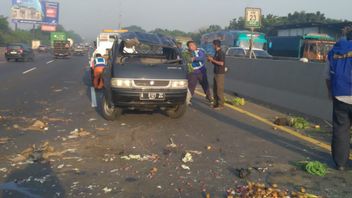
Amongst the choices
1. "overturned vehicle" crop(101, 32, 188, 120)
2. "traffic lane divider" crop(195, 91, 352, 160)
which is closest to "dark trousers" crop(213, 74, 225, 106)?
"traffic lane divider" crop(195, 91, 352, 160)

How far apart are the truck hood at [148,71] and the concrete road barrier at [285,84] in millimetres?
3005

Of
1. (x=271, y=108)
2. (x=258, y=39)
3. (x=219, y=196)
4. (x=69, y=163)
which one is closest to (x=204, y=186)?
(x=219, y=196)

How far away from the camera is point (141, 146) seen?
7.01m

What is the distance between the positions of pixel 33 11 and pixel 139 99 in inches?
3592

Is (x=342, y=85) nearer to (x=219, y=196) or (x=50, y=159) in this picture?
(x=219, y=196)

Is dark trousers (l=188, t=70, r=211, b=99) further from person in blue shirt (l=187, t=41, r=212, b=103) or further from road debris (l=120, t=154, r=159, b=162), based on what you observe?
road debris (l=120, t=154, r=159, b=162)

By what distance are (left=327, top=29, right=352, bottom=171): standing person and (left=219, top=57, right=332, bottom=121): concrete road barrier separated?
306cm

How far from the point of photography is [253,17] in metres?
17.0

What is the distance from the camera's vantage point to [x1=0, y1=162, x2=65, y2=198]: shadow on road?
15.7 ft

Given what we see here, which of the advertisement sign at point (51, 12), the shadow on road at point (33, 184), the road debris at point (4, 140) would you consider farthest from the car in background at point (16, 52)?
the advertisement sign at point (51, 12)

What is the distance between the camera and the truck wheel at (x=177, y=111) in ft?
31.0

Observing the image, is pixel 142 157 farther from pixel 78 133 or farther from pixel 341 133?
pixel 341 133

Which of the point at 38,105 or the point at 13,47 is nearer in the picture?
the point at 38,105

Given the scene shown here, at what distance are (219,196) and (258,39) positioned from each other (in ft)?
109
